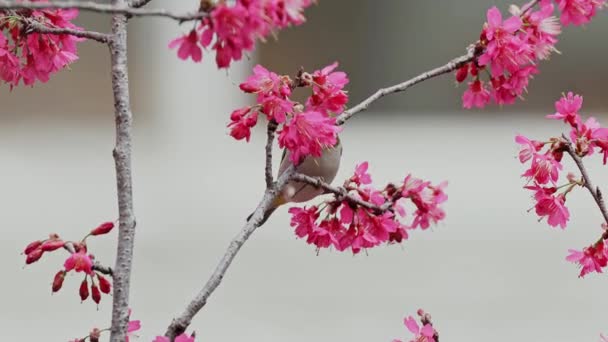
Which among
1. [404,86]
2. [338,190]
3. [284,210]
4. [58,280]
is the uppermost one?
[284,210]

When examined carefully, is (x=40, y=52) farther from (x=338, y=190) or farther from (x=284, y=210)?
(x=284, y=210)

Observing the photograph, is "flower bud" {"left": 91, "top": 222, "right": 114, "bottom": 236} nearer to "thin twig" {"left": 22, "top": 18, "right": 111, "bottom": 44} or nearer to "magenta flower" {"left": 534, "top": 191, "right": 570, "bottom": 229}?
"thin twig" {"left": 22, "top": 18, "right": 111, "bottom": 44}

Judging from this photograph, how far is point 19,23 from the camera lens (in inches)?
46.3

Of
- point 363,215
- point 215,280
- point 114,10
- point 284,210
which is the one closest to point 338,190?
point 363,215

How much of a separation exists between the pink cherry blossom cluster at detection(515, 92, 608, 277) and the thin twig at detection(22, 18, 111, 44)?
0.46 metres

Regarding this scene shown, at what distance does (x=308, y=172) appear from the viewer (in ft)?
4.89

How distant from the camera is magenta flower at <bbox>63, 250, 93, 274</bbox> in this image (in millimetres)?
1099

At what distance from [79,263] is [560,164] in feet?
1.73

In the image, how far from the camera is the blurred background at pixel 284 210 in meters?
3.35

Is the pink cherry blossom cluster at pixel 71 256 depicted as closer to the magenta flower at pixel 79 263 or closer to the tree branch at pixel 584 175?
the magenta flower at pixel 79 263

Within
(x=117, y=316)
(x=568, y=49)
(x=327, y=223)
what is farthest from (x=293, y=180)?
(x=568, y=49)

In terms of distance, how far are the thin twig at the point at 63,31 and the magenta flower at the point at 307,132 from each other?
202 mm

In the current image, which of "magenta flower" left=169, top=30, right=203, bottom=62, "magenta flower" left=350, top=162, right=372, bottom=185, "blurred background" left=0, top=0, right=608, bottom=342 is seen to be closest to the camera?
"magenta flower" left=169, top=30, right=203, bottom=62

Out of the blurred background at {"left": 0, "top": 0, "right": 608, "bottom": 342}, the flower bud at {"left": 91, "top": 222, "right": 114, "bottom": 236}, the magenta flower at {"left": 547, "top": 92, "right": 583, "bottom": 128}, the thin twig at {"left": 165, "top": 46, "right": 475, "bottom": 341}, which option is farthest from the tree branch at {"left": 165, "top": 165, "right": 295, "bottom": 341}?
the blurred background at {"left": 0, "top": 0, "right": 608, "bottom": 342}
